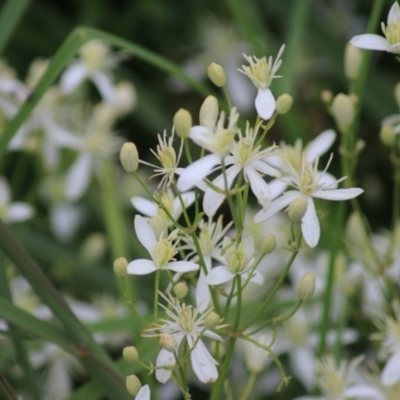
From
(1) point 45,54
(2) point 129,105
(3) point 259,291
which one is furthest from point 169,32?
(3) point 259,291

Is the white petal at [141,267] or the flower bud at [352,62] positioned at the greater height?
the flower bud at [352,62]

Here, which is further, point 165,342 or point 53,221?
point 53,221

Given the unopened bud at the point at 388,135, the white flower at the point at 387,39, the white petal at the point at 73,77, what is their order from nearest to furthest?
1. the white flower at the point at 387,39
2. the unopened bud at the point at 388,135
3. the white petal at the point at 73,77

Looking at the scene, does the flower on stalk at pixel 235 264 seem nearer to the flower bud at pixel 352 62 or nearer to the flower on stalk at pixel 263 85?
the flower on stalk at pixel 263 85

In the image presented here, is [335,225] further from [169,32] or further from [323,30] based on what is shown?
[169,32]

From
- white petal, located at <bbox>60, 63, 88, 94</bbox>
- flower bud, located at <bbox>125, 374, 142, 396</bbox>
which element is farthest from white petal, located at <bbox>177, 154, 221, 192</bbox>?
white petal, located at <bbox>60, 63, 88, 94</bbox>

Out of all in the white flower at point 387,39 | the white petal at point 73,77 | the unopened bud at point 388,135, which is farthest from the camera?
the white petal at point 73,77

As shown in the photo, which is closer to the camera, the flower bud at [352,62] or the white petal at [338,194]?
the white petal at [338,194]

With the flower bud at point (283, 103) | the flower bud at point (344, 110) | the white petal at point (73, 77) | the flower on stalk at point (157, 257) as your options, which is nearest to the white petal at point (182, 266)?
the flower on stalk at point (157, 257)

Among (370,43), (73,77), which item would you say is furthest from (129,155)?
(73,77)
